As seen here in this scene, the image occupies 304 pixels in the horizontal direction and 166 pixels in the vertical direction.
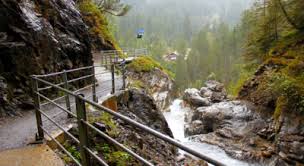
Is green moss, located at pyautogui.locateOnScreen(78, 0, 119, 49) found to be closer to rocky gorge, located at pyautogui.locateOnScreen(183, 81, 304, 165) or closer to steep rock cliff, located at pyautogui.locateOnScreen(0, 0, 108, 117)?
steep rock cliff, located at pyautogui.locateOnScreen(0, 0, 108, 117)

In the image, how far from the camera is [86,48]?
10.7 metres

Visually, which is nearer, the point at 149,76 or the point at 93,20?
the point at 149,76

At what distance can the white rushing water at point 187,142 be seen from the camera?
1111cm

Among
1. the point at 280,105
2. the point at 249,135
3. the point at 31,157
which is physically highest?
the point at 31,157

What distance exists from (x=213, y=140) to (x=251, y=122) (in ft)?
6.96

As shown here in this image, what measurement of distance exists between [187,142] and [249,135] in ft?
10.3

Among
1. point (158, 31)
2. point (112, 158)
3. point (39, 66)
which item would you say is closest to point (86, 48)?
point (39, 66)

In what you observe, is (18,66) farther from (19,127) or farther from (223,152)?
(223,152)

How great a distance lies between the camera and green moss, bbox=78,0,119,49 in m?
19.9

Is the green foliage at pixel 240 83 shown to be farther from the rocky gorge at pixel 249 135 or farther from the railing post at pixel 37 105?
the railing post at pixel 37 105

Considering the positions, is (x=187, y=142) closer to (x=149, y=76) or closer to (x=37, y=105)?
(x=149, y=76)

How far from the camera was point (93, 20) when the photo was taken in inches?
821

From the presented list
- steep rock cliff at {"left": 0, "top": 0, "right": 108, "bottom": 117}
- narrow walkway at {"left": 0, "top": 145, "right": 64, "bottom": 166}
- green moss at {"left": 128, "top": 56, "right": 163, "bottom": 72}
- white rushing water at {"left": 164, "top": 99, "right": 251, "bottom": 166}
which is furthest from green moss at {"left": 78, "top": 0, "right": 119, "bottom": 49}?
narrow walkway at {"left": 0, "top": 145, "right": 64, "bottom": 166}

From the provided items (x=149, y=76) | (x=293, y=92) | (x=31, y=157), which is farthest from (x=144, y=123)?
(x=149, y=76)
